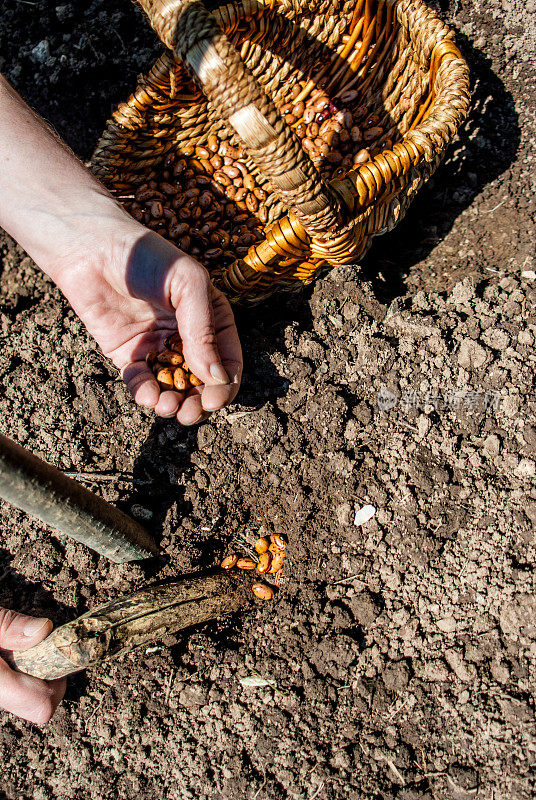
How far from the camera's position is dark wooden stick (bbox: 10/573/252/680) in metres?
1.41

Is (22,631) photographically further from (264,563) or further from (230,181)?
(230,181)

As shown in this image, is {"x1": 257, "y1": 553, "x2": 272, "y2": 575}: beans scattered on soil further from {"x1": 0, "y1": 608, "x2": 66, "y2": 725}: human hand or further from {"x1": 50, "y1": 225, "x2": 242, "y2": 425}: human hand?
{"x1": 0, "y1": 608, "x2": 66, "y2": 725}: human hand

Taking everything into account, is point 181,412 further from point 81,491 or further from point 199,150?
point 199,150

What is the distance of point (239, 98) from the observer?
1443 millimetres

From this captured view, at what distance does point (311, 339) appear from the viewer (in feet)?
6.51

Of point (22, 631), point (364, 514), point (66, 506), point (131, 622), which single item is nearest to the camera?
point (66, 506)

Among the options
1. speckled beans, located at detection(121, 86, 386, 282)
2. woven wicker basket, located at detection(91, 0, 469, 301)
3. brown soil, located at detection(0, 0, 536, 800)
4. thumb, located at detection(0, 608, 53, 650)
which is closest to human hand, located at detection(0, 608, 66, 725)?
thumb, located at detection(0, 608, 53, 650)

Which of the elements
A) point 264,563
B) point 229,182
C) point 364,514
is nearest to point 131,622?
point 264,563

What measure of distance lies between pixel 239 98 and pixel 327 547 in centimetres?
134

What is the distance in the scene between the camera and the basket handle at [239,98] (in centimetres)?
143

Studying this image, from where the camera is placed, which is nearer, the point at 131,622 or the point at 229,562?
the point at 131,622

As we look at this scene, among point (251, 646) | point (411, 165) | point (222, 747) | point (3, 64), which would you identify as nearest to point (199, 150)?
point (411, 165)

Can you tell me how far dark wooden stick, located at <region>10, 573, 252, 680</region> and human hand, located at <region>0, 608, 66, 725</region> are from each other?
3 cm

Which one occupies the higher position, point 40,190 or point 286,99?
point 40,190
